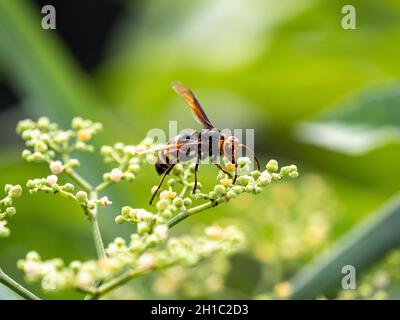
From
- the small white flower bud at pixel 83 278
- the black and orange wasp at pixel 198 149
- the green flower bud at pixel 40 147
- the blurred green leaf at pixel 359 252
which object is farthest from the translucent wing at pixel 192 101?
the small white flower bud at pixel 83 278

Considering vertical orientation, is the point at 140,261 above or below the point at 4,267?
below

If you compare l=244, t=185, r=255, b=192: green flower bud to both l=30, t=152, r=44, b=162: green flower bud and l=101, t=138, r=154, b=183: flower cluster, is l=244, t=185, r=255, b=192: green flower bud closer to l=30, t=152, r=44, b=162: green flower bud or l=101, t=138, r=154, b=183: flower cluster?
l=101, t=138, r=154, b=183: flower cluster

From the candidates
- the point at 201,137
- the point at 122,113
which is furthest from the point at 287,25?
the point at 201,137

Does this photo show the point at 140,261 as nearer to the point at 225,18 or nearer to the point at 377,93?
the point at 377,93
